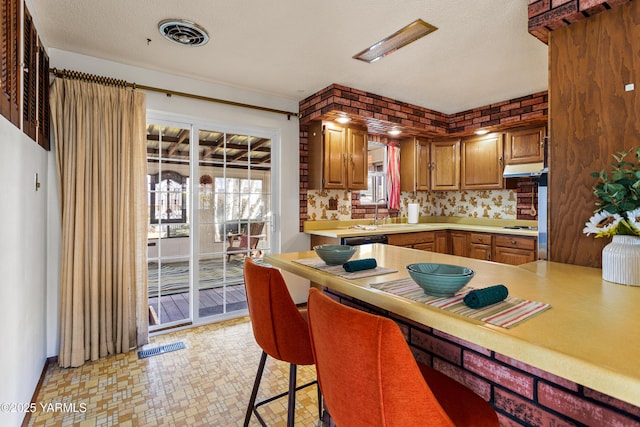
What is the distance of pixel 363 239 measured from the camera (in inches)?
140

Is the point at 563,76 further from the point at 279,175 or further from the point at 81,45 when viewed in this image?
the point at 81,45

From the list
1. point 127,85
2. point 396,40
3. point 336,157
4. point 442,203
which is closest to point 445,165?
point 442,203

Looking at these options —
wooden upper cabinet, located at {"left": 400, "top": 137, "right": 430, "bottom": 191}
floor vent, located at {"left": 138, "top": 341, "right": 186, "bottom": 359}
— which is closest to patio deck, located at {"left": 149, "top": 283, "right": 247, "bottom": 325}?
floor vent, located at {"left": 138, "top": 341, "right": 186, "bottom": 359}

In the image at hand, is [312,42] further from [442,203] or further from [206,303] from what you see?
[442,203]

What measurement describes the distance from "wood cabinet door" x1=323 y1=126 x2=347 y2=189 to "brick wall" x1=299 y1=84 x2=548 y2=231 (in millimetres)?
191

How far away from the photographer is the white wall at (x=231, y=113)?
2648 millimetres

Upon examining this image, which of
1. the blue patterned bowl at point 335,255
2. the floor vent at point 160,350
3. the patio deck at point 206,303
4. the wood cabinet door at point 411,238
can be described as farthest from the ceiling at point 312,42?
the floor vent at point 160,350

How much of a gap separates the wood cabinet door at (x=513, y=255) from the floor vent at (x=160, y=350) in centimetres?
359

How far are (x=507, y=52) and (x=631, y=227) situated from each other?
2015 millimetres

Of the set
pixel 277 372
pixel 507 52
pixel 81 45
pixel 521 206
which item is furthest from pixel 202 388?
pixel 521 206

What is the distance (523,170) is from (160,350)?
429 centimetres

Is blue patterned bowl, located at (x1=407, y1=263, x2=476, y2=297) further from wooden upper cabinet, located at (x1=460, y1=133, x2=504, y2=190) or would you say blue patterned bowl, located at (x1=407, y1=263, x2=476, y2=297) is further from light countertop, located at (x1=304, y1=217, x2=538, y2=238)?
wooden upper cabinet, located at (x1=460, y1=133, x2=504, y2=190)

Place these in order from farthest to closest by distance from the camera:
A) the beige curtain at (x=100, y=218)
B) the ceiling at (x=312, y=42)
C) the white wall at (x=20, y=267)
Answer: the beige curtain at (x=100, y=218) → the ceiling at (x=312, y=42) → the white wall at (x=20, y=267)

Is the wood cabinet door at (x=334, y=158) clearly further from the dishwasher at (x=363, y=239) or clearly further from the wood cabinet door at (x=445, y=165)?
the wood cabinet door at (x=445, y=165)
